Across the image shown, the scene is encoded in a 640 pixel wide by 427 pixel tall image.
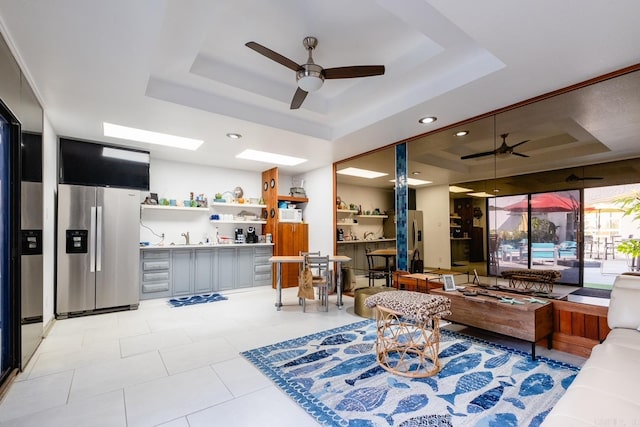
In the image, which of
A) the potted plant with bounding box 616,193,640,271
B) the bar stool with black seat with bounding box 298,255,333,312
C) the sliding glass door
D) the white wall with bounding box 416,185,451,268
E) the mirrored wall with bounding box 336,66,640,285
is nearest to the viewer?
the potted plant with bounding box 616,193,640,271

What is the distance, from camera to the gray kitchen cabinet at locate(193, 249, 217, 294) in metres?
5.40

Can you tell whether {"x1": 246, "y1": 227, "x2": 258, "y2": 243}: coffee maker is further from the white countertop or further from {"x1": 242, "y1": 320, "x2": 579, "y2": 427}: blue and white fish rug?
{"x1": 242, "y1": 320, "x2": 579, "y2": 427}: blue and white fish rug

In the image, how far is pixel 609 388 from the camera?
1396mm

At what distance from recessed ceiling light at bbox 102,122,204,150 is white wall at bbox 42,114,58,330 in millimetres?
624

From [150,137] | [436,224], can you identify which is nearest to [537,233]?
[436,224]

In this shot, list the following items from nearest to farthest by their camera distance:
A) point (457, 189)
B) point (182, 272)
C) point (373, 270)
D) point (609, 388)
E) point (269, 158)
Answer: point (609, 388)
point (457, 189)
point (373, 270)
point (182, 272)
point (269, 158)

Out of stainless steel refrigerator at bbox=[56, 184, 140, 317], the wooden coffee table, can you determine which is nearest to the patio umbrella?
the wooden coffee table

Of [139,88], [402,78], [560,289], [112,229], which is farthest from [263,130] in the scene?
[560,289]

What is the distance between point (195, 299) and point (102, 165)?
2.54 m

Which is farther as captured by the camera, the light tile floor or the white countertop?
the white countertop

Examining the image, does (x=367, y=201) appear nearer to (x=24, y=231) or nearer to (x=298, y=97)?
(x=298, y=97)

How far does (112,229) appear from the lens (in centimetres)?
445

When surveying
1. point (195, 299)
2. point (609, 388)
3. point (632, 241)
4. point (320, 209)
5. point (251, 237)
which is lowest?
point (195, 299)

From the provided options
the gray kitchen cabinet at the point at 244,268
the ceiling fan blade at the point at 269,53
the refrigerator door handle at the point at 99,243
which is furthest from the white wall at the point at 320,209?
the refrigerator door handle at the point at 99,243
